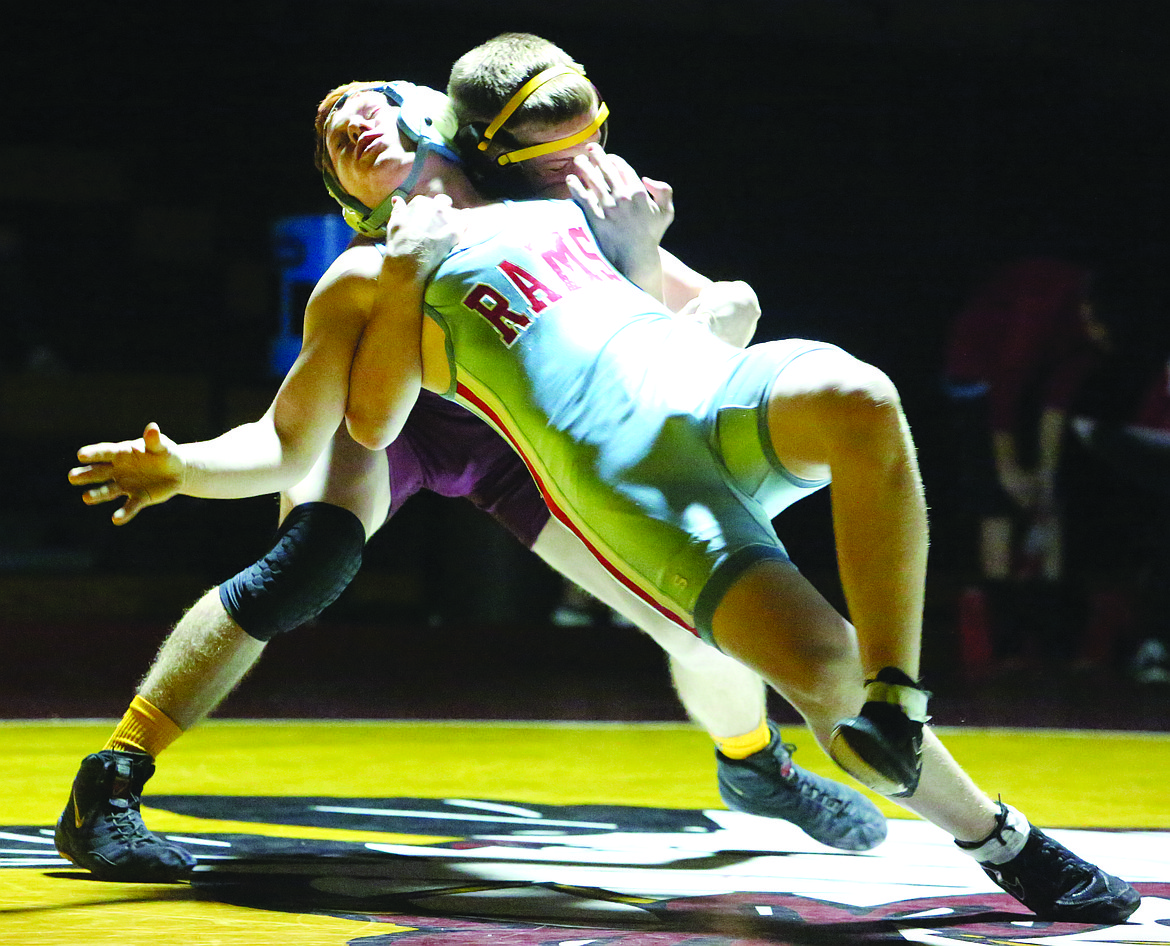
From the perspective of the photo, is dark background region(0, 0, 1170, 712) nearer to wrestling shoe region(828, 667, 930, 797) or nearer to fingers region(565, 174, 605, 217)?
fingers region(565, 174, 605, 217)

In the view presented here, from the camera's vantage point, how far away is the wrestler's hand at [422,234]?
5.89ft

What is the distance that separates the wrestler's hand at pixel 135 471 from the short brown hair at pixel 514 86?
54cm

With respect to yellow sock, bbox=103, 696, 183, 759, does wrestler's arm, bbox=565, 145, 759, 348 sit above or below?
above

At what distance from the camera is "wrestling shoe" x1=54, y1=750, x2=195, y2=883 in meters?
1.96

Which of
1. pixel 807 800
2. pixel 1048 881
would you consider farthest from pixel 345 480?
pixel 1048 881

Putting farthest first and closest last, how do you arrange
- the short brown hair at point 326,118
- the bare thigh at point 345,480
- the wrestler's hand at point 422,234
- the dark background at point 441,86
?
the dark background at point 441,86
the bare thigh at point 345,480
the short brown hair at point 326,118
the wrestler's hand at point 422,234

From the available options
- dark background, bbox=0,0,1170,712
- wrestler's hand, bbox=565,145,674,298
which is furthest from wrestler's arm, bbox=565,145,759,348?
dark background, bbox=0,0,1170,712

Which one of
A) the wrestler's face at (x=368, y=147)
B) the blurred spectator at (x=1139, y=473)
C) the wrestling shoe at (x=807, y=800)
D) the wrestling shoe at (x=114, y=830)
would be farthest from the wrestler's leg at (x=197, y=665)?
the blurred spectator at (x=1139, y=473)

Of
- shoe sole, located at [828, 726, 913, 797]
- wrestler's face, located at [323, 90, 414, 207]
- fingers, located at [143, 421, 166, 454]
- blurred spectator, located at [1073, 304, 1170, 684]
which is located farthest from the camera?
blurred spectator, located at [1073, 304, 1170, 684]

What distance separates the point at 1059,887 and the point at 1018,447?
13.3 ft

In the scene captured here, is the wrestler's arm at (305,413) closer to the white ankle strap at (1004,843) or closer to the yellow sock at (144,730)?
the yellow sock at (144,730)

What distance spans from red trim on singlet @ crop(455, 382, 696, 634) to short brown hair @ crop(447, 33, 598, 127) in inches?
12.9

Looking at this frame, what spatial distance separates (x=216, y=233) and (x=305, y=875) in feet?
18.7

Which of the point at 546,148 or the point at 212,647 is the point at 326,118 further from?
the point at 212,647
